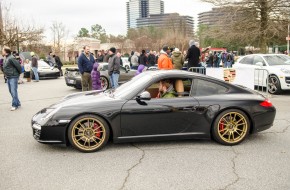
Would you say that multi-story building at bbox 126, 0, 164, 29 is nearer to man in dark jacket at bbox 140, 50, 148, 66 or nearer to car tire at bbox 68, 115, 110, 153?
man in dark jacket at bbox 140, 50, 148, 66

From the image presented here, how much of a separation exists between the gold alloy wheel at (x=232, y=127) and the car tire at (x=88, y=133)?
1916 mm

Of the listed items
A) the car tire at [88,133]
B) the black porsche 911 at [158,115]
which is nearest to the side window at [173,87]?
the black porsche 911 at [158,115]

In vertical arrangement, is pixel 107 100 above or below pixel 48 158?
above

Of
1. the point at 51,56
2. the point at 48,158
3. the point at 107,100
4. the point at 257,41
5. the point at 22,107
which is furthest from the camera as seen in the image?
the point at 257,41

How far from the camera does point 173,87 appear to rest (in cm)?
532

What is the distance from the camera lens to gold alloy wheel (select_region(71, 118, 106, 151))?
488 centimetres

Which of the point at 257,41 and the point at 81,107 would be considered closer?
the point at 81,107

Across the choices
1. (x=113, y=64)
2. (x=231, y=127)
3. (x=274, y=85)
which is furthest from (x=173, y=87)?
(x=274, y=85)

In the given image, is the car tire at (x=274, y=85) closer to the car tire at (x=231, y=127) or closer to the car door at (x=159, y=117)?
the car tire at (x=231, y=127)

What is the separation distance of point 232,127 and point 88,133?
2401mm

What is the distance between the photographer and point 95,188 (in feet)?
12.0

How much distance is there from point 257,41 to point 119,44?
4520 cm

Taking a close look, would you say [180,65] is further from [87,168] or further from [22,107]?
[87,168]

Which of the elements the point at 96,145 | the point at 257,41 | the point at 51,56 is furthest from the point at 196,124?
the point at 257,41
